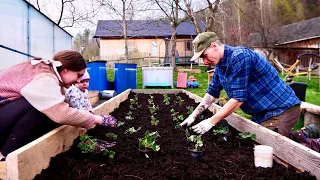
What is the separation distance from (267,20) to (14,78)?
35032mm

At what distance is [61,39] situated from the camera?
38.0ft

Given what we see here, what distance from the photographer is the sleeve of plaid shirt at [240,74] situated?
3.11m

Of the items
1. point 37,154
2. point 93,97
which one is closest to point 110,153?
point 37,154

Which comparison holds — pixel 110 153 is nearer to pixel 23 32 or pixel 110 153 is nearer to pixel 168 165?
pixel 168 165

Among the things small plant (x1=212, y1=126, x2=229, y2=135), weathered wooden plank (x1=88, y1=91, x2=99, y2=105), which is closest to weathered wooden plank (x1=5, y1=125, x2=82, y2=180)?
small plant (x1=212, y1=126, x2=229, y2=135)

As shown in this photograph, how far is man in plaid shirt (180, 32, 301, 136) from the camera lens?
3143 millimetres

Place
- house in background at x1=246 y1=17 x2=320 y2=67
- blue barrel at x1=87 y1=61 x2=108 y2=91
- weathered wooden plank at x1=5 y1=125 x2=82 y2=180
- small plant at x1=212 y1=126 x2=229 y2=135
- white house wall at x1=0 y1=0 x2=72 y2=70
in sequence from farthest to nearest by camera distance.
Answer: house in background at x1=246 y1=17 x2=320 y2=67 < blue barrel at x1=87 y1=61 x2=108 y2=91 < white house wall at x1=0 y1=0 x2=72 y2=70 < small plant at x1=212 y1=126 x2=229 y2=135 < weathered wooden plank at x1=5 y1=125 x2=82 y2=180

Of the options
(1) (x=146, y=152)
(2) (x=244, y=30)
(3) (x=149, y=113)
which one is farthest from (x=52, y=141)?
(2) (x=244, y=30)

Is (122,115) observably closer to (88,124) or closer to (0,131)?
(88,124)

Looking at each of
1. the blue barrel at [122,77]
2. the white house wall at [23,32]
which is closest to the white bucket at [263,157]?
the white house wall at [23,32]

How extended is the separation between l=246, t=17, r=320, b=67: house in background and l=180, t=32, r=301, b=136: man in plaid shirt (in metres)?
26.1

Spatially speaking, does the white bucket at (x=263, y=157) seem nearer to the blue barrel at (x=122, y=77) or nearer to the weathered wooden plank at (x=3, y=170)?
the weathered wooden plank at (x=3, y=170)

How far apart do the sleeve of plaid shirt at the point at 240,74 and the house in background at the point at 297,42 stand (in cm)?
2661

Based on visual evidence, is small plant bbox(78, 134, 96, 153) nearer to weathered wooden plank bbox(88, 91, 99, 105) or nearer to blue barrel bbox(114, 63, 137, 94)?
weathered wooden plank bbox(88, 91, 99, 105)
